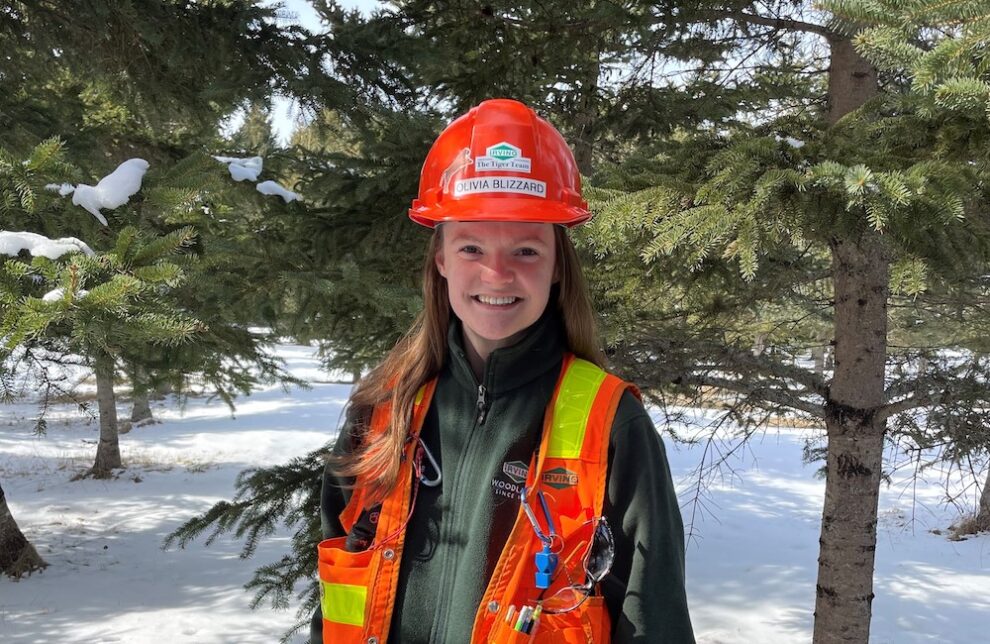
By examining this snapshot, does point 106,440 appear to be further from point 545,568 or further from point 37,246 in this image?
point 545,568

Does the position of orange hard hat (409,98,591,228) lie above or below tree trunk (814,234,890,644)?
above

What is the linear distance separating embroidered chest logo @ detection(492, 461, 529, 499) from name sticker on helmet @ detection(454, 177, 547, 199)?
27.4 inches

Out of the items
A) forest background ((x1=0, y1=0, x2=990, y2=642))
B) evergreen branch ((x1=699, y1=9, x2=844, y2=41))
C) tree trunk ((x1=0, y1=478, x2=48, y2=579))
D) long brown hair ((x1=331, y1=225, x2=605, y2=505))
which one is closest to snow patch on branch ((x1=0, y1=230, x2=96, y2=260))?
forest background ((x1=0, y1=0, x2=990, y2=642))

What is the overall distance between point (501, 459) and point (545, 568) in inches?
10.9

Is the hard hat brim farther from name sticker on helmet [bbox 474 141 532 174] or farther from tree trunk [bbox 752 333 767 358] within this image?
tree trunk [bbox 752 333 767 358]

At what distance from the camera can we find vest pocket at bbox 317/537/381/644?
173cm

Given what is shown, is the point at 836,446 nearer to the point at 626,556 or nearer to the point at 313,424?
the point at 626,556

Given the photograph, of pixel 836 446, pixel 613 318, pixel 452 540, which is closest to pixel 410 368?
pixel 452 540

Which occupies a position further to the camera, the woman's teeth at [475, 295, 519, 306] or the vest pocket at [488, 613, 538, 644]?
the woman's teeth at [475, 295, 519, 306]

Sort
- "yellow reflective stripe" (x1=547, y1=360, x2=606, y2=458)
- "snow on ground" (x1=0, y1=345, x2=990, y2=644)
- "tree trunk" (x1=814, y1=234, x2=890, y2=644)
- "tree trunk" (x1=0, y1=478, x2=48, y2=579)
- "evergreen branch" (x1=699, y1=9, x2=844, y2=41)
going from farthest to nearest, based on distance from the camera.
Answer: "tree trunk" (x1=0, y1=478, x2=48, y2=579), "snow on ground" (x1=0, y1=345, x2=990, y2=644), "tree trunk" (x1=814, y1=234, x2=890, y2=644), "evergreen branch" (x1=699, y1=9, x2=844, y2=41), "yellow reflective stripe" (x1=547, y1=360, x2=606, y2=458)

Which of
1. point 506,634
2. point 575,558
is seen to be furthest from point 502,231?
point 506,634

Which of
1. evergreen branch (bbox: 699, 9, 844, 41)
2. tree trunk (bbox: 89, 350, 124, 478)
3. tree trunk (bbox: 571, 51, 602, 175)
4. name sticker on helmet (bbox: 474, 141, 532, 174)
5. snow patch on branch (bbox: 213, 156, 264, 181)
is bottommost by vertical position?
tree trunk (bbox: 89, 350, 124, 478)

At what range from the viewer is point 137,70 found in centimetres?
499

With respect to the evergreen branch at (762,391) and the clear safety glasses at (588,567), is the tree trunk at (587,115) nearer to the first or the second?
the evergreen branch at (762,391)
